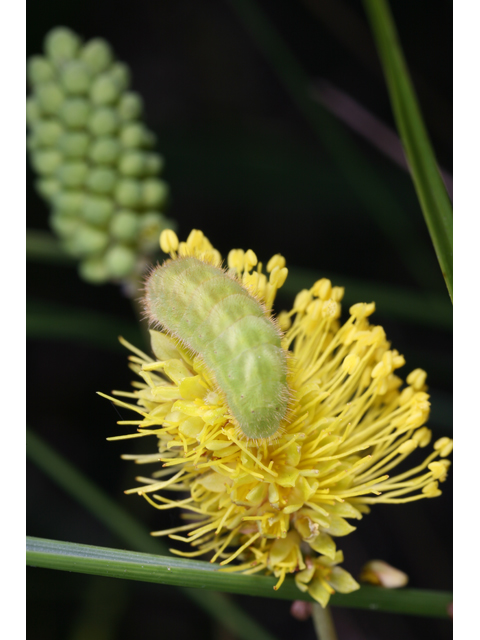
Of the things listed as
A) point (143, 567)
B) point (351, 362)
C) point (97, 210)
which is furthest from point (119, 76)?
point (143, 567)

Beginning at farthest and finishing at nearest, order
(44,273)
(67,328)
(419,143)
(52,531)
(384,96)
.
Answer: (384,96), (44,273), (52,531), (67,328), (419,143)

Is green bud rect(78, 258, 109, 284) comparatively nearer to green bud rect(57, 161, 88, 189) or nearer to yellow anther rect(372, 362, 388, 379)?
green bud rect(57, 161, 88, 189)

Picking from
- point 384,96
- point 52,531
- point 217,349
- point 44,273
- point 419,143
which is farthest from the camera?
point 384,96

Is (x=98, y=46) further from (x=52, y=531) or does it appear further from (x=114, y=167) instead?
(x=52, y=531)

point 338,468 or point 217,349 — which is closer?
point 217,349
